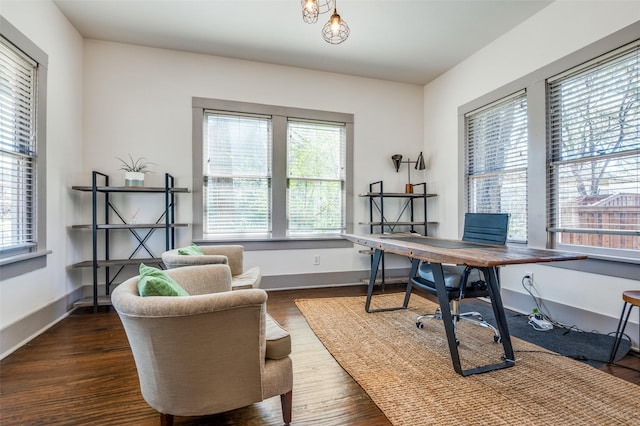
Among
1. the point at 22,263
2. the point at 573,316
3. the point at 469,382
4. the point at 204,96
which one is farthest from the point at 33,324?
the point at 573,316

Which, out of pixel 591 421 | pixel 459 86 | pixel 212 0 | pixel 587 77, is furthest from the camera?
pixel 459 86

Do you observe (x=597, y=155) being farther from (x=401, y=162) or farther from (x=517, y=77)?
(x=401, y=162)

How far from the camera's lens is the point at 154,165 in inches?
143

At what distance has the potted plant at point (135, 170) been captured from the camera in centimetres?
334

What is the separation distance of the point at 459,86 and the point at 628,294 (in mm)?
2983

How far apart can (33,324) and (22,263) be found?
0.53m

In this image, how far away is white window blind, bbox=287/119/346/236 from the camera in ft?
13.6

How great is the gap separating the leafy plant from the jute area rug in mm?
2632

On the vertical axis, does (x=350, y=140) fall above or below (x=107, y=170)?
above

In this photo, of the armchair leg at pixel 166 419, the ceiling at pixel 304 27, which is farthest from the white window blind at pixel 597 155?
the armchair leg at pixel 166 419

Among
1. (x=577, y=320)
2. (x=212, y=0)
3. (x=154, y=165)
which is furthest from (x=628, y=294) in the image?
(x=154, y=165)

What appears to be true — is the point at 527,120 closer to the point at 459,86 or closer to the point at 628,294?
the point at 459,86

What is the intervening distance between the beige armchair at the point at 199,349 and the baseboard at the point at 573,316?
8.65ft

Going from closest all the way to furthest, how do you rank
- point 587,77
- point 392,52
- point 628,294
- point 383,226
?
point 628,294, point 587,77, point 392,52, point 383,226
